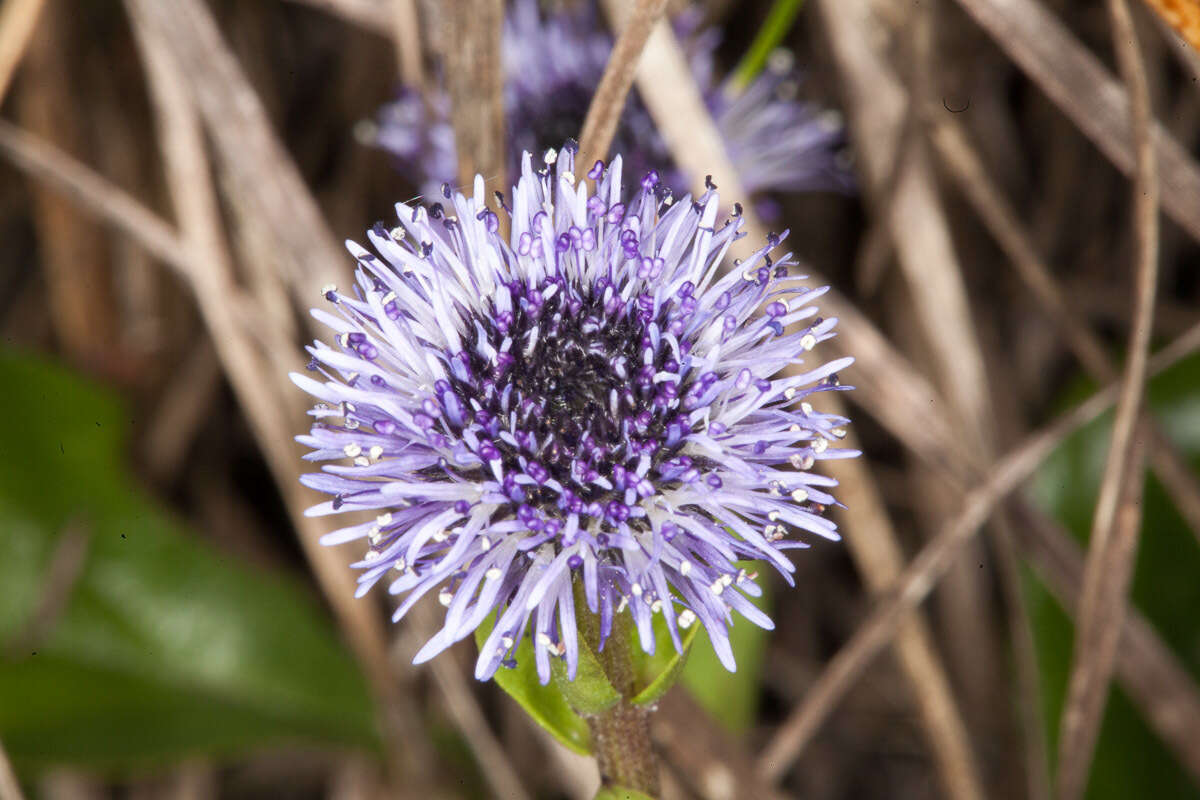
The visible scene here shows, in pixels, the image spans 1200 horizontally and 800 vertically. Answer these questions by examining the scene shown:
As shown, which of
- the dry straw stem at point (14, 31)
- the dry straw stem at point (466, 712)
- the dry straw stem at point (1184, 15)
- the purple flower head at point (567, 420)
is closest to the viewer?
the purple flower head at point (567, 420)

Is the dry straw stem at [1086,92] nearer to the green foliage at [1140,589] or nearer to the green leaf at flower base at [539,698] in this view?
the green foliage at [1140,589]

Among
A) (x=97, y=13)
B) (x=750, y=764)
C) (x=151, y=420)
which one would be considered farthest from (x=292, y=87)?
(x=750, y=764)

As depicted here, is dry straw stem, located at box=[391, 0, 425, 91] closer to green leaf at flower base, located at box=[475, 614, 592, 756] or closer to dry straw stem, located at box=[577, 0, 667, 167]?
dry straw stem, located at box=[577, 0, 667, 167]

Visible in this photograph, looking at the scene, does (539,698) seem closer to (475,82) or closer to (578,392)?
(578,392)

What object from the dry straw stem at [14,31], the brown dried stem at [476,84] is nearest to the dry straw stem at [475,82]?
the brown dried stem at [476,84]

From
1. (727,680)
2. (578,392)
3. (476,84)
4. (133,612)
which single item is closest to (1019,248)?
(727,680)

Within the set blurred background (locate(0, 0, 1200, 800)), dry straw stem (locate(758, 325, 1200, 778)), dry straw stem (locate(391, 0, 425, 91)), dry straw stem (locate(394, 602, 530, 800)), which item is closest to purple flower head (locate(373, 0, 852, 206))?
blurred background (locate(0, 0, 1200, 800))
